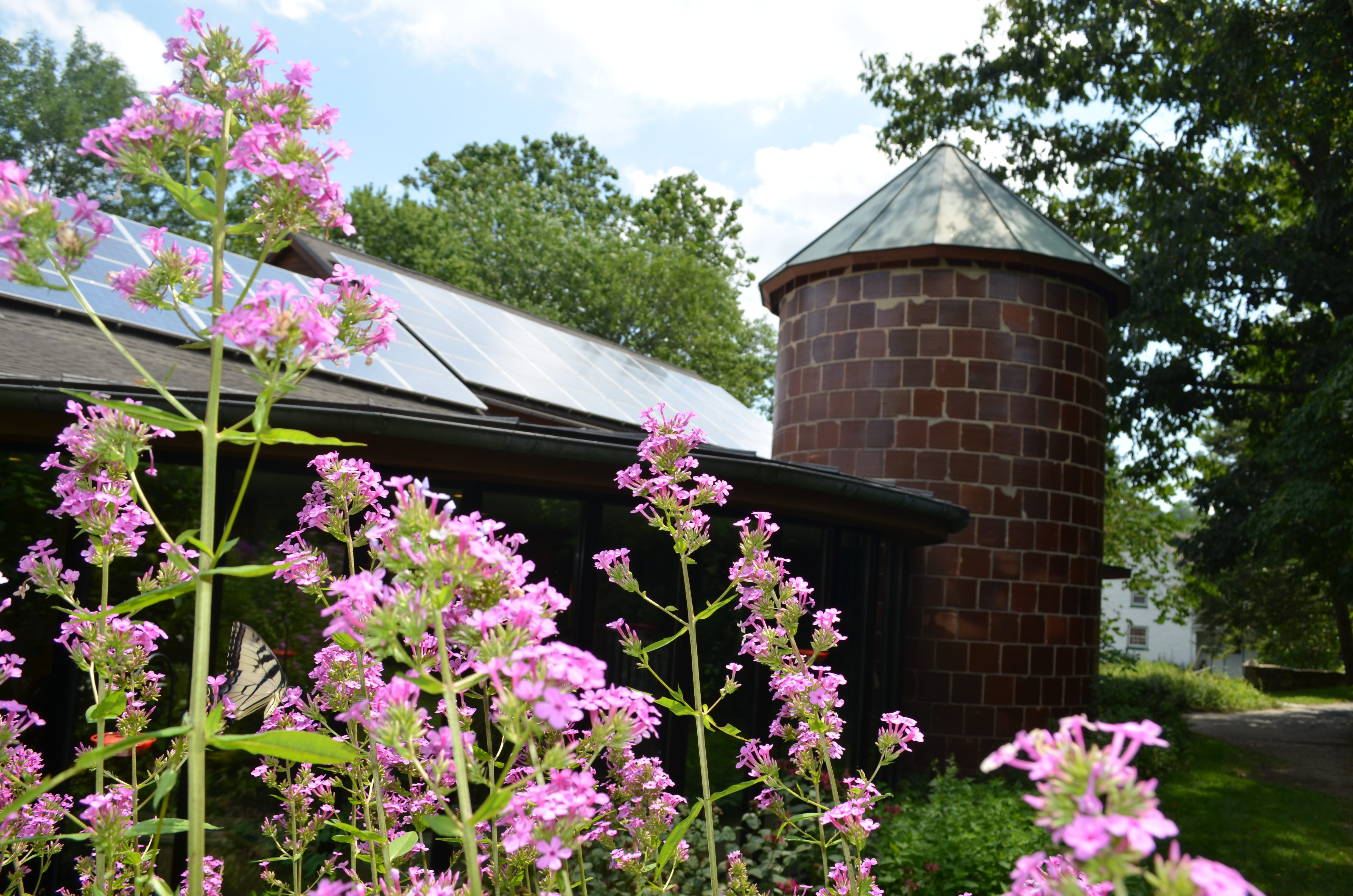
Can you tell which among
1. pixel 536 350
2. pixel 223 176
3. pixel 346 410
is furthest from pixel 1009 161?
pixel 223 176

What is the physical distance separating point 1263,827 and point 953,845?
6207 mm

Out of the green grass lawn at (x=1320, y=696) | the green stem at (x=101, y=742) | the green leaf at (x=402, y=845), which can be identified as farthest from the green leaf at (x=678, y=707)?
the green grass lawn at (x=1320, y=696)

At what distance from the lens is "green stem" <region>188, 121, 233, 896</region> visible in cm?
136

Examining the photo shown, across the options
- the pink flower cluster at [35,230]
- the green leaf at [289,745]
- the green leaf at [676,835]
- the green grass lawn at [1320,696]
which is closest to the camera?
the green leaf at [289,745]

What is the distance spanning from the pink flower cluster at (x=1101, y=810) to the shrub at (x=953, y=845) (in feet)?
15.1

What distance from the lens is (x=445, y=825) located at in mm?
1376

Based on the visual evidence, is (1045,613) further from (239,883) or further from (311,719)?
(311,719)

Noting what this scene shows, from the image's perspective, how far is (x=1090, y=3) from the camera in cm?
1664

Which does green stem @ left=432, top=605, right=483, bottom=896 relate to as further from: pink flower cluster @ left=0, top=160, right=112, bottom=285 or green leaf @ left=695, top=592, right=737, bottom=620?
green leaf @ left=695, top=592, right=737, bottom=620

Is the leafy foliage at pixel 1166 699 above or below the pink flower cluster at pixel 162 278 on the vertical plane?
below

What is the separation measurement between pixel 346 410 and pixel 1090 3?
54.2ft

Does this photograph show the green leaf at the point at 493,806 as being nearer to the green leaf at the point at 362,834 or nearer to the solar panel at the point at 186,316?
the green leaf at the point at 362,834

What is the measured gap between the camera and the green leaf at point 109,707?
1740mm

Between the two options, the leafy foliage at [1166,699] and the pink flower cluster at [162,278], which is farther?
the leafy foliage at [1166,699]
